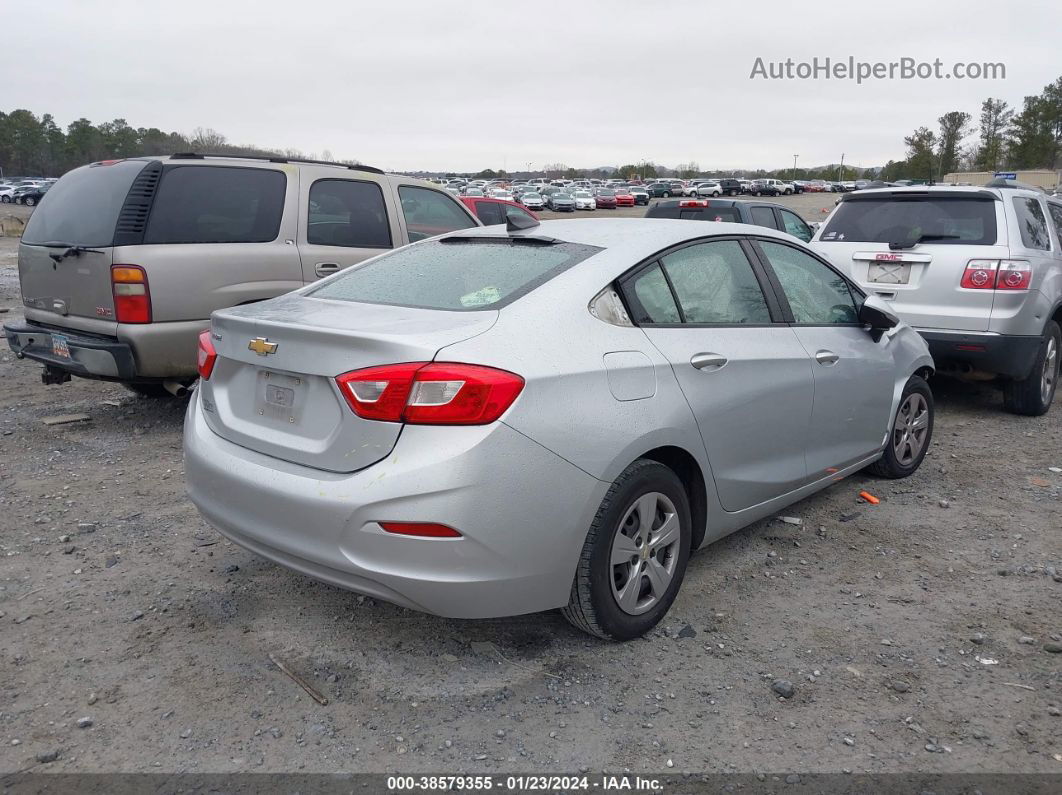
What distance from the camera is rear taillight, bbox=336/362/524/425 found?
2.80 metres

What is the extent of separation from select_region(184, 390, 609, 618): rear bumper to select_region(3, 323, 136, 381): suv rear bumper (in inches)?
120

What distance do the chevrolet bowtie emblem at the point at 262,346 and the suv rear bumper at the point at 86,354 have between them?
2865 mm

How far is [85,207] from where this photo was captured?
6.01 meters

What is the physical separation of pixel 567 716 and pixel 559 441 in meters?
0.94

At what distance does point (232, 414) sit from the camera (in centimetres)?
337

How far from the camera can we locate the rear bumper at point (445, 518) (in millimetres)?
2783

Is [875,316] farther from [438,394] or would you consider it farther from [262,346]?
[262,346]

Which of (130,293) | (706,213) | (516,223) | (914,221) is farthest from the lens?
(706,213)

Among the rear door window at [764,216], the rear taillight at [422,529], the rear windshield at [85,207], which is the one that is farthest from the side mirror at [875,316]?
the rear door window at [764,216]

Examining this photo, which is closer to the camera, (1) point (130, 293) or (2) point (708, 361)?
(2) point (708, 361)

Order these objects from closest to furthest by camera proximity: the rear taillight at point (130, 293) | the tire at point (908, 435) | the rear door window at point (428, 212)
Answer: the tire at point (908, 435) → the rear taillight at point (130, 293) → the rear door window at point (428, 212)

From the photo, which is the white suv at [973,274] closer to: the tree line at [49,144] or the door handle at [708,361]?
the door handle at [708,361]

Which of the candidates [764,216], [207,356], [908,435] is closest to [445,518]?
[207,356]

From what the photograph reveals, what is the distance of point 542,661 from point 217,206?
173 inches
